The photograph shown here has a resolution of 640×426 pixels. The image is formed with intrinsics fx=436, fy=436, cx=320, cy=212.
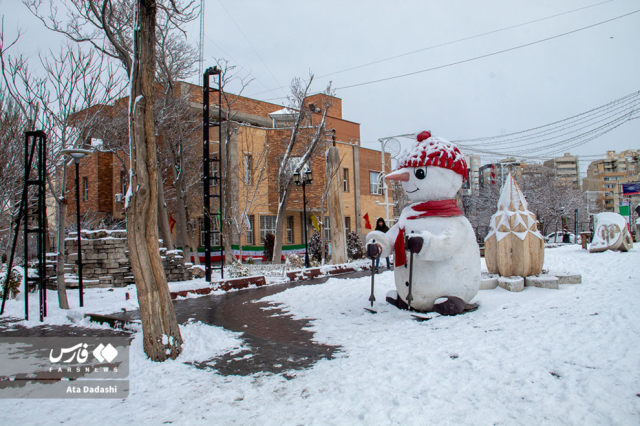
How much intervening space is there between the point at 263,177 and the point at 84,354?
1646cm

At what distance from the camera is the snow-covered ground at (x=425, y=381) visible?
2914 mm

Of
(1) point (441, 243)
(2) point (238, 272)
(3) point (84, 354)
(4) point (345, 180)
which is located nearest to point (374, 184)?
(4) point (345, 180)

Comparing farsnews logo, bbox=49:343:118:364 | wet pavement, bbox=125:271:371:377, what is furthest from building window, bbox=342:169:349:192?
farsnews logo, bbox=49:343:118:364

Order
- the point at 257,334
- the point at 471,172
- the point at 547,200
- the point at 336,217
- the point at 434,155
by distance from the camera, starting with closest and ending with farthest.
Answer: the point at 257,334
the point at 434,155
the point at 336,217
the point at 547,200
the point at 471,172

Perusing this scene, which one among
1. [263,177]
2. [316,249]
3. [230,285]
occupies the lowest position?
[230,285]

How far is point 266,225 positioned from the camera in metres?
25.2

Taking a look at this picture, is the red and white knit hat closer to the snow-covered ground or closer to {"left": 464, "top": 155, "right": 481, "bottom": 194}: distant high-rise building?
the snow-covered ground

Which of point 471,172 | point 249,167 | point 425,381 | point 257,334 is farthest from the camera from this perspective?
point 471,172

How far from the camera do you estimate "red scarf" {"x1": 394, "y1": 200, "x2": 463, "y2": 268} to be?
5675 mm

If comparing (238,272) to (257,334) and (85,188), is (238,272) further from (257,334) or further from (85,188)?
(85,188)

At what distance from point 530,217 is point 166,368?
6.02 metres

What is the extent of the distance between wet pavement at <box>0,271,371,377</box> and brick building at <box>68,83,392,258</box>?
37.5 ft

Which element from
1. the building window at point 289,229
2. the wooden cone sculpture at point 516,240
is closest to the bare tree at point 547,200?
the building window at point 289,229

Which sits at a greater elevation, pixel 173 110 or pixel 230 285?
pixel 173 110
